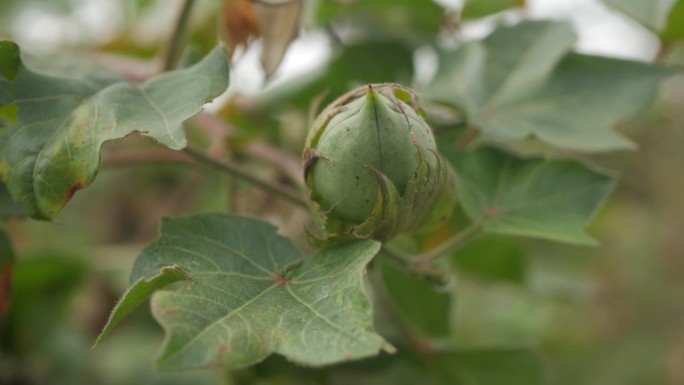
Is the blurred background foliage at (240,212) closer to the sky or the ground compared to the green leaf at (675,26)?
closer to the ground

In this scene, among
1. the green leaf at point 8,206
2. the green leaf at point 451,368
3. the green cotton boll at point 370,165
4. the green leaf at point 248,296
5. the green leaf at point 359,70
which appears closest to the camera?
the green leaf at point 248,296

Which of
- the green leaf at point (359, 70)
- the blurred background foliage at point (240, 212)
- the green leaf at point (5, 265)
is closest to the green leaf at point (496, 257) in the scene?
the blurred background foliage at point (240, 212)

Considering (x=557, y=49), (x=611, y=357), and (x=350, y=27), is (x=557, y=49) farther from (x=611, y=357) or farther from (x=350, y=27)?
(x=611, y=357)

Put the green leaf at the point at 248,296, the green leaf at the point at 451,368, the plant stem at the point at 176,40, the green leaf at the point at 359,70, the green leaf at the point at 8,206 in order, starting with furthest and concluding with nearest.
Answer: the green leaf at the point at 359,70, the green leaf at the point at 451,368, the plant stem at the point at 176,40, the green leaf at the point at 8,206, the green leaf at the point at 248,296

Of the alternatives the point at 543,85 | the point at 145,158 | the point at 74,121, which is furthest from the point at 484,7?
the point at 74,121

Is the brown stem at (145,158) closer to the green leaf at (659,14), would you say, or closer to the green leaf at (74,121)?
the green leaf at (74,121)

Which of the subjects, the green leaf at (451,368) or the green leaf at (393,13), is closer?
the green leaf at (451,368)
